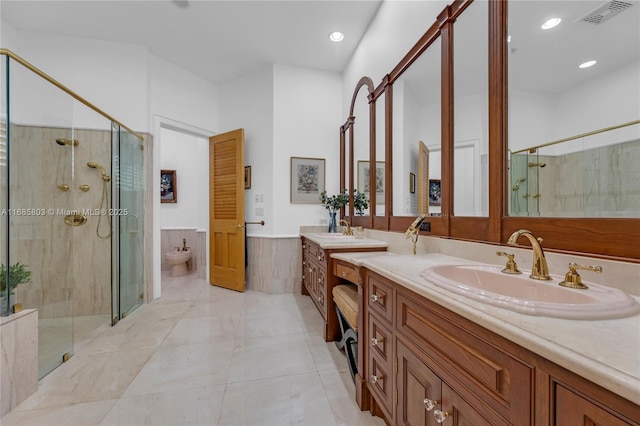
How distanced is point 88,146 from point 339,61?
3033mm

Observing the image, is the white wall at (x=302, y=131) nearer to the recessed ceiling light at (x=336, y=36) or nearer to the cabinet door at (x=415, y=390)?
the recessed ceiling light at (x=336, y=36)

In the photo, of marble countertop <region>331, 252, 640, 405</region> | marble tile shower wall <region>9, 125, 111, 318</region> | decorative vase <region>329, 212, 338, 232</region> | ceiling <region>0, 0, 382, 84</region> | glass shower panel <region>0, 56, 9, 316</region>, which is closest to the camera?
marble countertop <region>331, 252, 640, 405</region>

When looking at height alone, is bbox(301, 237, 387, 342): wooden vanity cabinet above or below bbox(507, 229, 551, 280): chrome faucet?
below

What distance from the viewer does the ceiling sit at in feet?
8.55

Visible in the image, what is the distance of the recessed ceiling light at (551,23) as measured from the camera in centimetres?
101

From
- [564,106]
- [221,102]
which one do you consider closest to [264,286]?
[221,102]

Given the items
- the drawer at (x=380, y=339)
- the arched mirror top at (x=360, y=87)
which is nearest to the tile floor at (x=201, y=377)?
the drawer at (x=380, y=339)

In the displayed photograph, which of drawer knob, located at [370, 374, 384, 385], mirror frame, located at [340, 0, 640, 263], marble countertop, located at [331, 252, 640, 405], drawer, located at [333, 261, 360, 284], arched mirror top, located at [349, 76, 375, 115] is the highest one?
arched mirror top, located at [349, 76, 375, 115]

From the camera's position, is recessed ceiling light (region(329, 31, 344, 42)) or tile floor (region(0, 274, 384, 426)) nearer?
tile floor (region(0, 274, 384, 426))

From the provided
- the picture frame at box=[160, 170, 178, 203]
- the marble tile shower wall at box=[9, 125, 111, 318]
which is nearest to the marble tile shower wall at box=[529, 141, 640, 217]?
the marble tile shower wall at box=[9, 125, 111, 318]

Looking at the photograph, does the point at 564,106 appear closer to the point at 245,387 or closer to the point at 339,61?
the point at 245,387

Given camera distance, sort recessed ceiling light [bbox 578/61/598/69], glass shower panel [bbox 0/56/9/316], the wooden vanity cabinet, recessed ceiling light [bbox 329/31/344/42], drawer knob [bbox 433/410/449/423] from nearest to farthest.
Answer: drawer knob [bbox 433/410/449/423]
recessed ceiling light [bbox 578/61/598/69]
glass shower panel [bbox 0/56/9/316]
the wooden vanity cabinet
recessed ceiling light [bbox 329/31/344/42]

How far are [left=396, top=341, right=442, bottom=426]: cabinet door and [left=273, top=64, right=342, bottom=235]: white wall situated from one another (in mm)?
2644

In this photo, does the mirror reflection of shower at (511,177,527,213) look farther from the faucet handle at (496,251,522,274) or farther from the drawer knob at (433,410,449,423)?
the drawer knob at (433,410,449,423)
